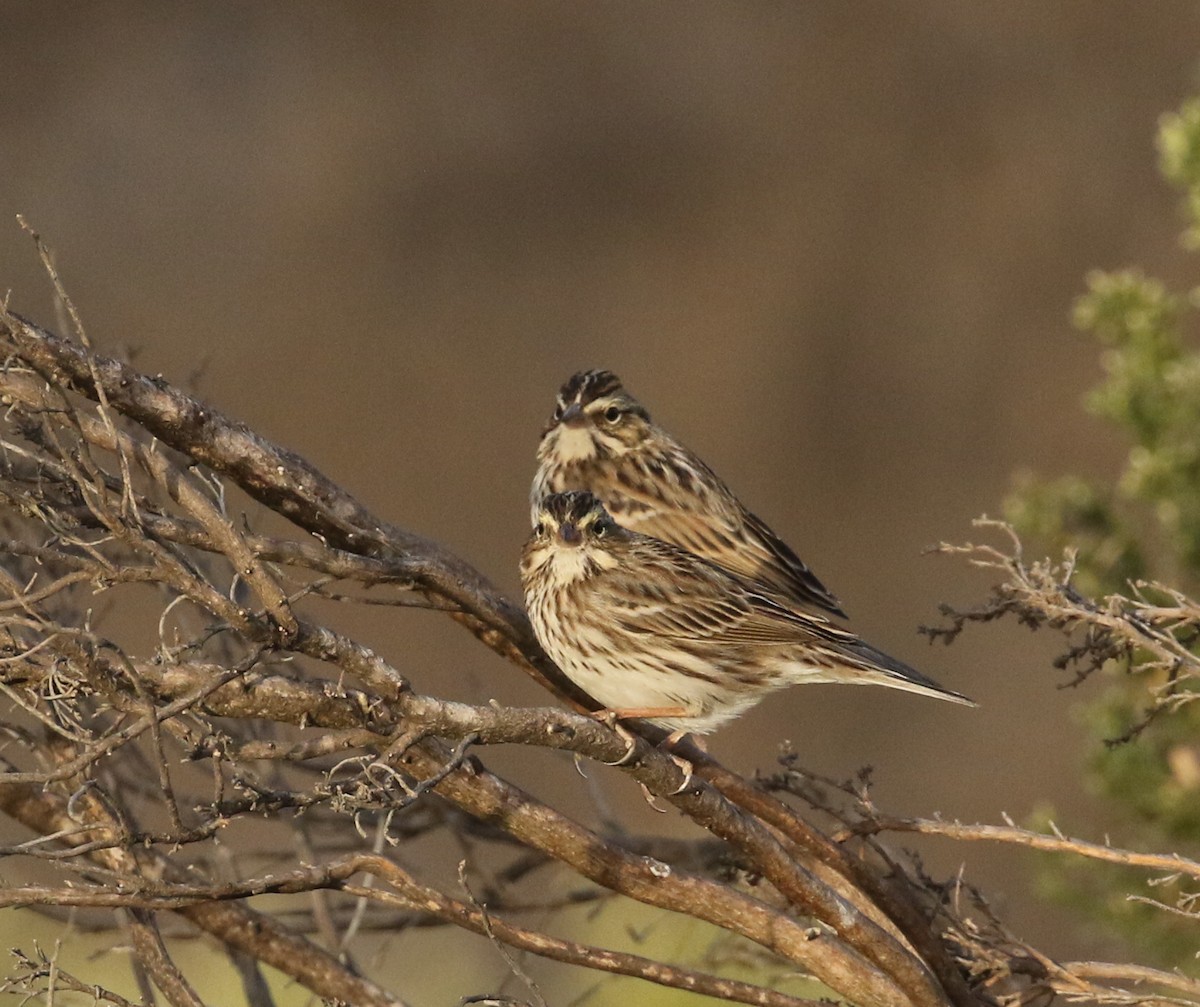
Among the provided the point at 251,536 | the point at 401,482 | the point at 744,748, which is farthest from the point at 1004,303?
the point at 251,536

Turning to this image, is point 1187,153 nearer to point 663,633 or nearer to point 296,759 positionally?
point 663,633

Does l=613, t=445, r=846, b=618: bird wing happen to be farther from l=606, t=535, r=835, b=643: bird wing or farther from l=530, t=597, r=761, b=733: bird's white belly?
l=530, t=597, r=761, b=733: bird's white belly

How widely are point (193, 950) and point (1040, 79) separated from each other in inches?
351

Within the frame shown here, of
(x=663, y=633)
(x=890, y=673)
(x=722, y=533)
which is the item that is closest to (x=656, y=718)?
(x=663, y=633)

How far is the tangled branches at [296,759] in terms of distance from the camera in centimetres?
342

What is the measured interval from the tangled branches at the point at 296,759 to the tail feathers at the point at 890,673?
1.71 feet

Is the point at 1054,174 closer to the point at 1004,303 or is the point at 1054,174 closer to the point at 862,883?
the point at 1004,303

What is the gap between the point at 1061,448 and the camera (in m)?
13.7

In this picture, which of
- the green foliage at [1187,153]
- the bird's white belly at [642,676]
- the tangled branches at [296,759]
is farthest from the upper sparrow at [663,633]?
the green foliage at [1187,153]

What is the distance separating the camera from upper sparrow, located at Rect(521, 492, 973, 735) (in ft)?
17.1

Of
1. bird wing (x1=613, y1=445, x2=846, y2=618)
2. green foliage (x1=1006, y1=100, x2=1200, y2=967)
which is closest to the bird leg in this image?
bird wing (x1=613, y1=445, x2=846, y2=618)

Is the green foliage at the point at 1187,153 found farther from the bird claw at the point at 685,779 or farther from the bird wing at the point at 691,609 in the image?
the bird claw at the point at 685,779

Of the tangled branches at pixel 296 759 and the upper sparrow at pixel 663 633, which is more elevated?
the upper sparrow at pixel 663 633

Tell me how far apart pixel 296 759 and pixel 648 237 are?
10769mm
